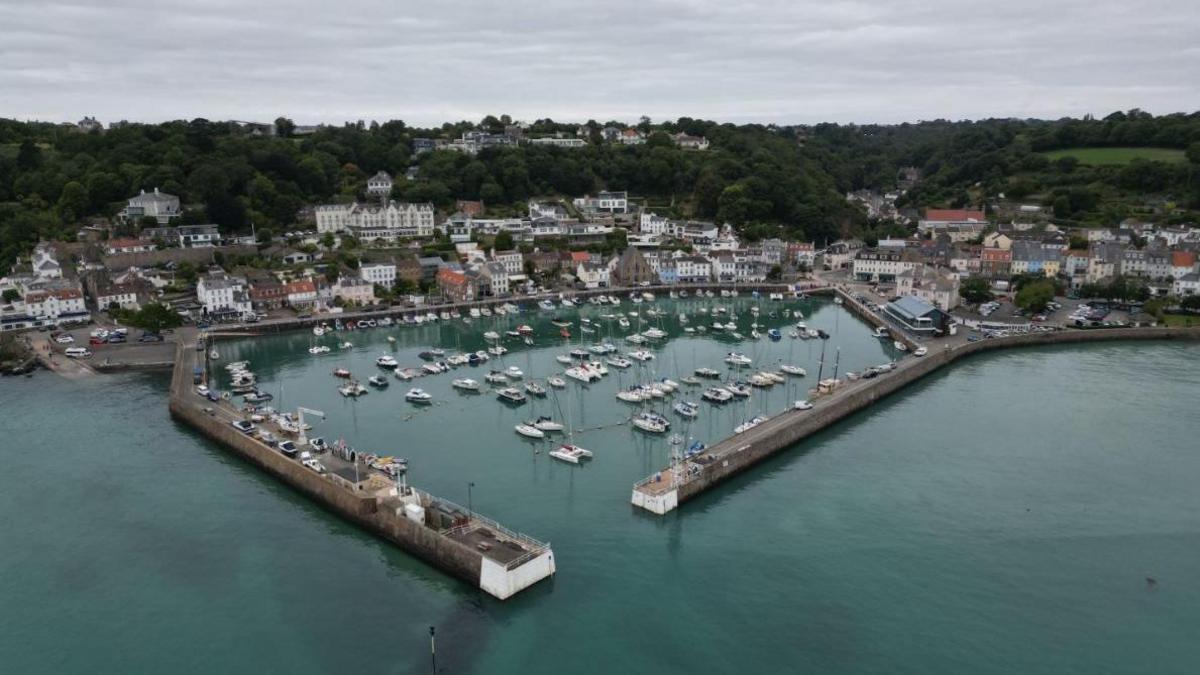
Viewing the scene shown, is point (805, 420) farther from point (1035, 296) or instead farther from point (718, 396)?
point (1035, 296)

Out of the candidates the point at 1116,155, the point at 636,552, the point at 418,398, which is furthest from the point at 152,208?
the point at 1116,155

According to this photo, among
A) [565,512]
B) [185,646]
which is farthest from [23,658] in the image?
[565,512]

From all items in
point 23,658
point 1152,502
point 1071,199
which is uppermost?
point 1071,199

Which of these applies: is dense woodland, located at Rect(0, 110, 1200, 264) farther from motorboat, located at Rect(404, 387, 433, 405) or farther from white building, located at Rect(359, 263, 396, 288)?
motorboat, located at Rect(404, 387, 433, 405)

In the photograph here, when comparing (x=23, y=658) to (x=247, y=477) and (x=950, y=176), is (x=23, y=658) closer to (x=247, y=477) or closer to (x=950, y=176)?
(x=247, y=477)

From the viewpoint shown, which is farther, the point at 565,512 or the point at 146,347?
the point at 146,347

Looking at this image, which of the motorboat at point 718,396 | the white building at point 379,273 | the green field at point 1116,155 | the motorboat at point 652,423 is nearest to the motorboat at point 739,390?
the motorboat at point 718,396

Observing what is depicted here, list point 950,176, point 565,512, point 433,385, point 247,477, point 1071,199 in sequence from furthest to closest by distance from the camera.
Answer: point 950,176, point 1071,199, point 433,385, point 247,477, point 565,512
